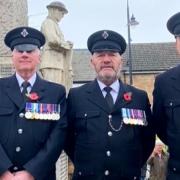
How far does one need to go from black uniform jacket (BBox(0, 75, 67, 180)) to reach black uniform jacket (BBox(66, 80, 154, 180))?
0.18 m

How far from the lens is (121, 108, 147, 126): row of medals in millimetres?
3879

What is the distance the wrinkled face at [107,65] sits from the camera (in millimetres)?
3896

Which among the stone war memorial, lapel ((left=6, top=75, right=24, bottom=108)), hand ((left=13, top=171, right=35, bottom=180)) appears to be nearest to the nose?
lapel ((left=6, top=75, right=24, bottom=108))

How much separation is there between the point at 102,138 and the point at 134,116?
13.4 inches

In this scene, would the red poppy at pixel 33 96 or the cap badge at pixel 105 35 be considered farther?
the cap badge at pixel 105 35

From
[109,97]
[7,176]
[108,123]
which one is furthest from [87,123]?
[7,176]

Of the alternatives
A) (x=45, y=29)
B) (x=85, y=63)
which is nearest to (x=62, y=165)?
(x=45, y=29)

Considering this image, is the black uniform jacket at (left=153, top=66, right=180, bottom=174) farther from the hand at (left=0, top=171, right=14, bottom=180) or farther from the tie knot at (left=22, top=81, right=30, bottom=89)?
the hand at (left=0, top=171, right=14, bottom=180)

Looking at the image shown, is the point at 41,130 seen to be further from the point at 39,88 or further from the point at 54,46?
the point at 54,46

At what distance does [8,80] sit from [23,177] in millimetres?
821

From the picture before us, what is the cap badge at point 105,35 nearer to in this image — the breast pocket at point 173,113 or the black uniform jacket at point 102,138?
the black uniform jacket at point 102,138

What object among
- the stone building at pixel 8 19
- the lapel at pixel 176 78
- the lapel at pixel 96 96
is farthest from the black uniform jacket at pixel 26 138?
the stone building at pixel 8 19

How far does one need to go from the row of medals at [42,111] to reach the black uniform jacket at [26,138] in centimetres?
3

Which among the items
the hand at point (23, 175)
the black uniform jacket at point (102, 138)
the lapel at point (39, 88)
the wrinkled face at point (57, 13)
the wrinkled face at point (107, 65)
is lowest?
the hand at point (23, 175)
